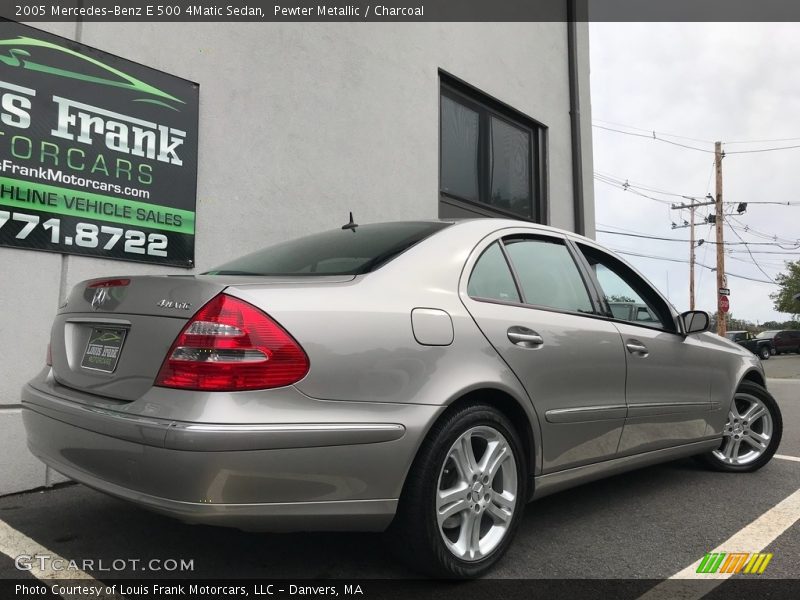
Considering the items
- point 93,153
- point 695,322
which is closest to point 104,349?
point 93,153

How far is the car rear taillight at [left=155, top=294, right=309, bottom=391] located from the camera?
1.99 m

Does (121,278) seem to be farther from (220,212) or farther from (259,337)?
(220,212)

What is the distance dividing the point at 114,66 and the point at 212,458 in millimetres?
3467

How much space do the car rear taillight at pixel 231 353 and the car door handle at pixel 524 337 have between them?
0.98 metres

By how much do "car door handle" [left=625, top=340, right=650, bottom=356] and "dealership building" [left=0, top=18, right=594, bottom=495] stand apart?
3.03 m

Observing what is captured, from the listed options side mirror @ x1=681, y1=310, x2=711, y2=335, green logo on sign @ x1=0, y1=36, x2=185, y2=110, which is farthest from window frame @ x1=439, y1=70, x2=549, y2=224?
side mirror @ x1=681, y1=310, x2=711, y2=335

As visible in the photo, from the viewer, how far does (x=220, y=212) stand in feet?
16.2

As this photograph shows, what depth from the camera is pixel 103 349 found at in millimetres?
2346

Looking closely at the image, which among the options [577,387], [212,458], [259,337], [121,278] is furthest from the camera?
[577,387]

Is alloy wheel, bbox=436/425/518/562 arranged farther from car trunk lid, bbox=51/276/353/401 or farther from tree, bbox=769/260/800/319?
tree, bbox=769/260/800/319

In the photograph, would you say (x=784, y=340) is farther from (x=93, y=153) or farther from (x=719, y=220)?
(x=93, y=153)

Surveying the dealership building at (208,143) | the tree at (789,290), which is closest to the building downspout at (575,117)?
the dealership building at (208,143)

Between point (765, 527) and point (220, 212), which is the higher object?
point (220, 212)

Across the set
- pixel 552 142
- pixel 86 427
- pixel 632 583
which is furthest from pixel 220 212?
pixel 552 142
